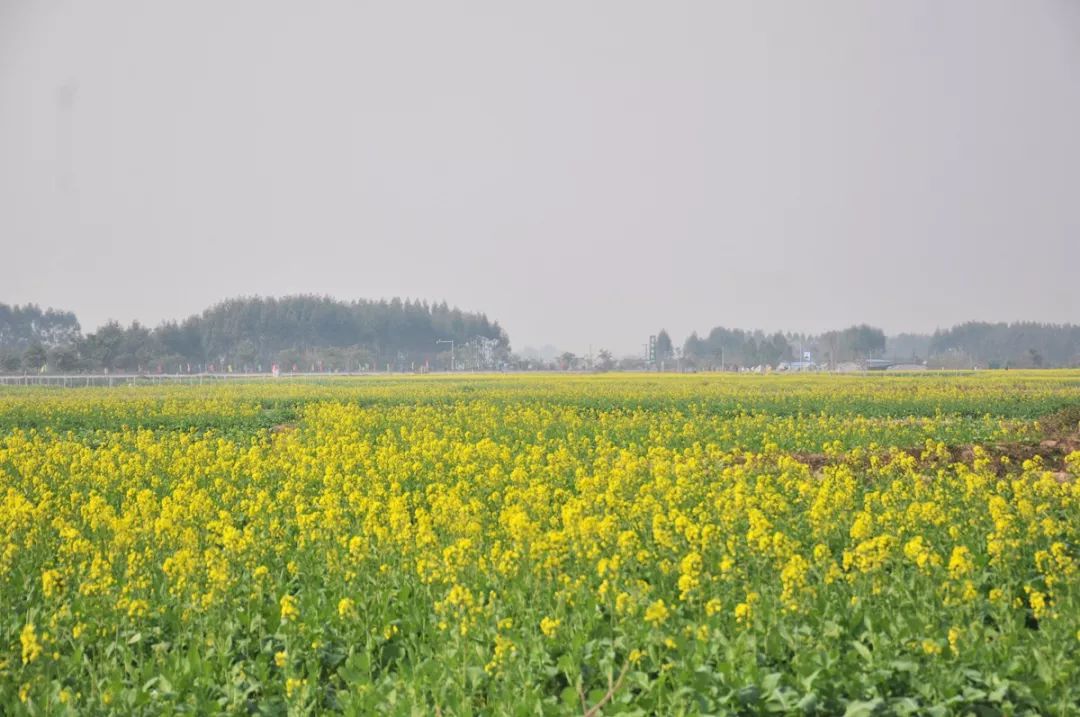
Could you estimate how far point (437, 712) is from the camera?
17.7 feet

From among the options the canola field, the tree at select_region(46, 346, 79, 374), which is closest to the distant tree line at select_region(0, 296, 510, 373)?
the tree at select_region(46, 346, 79, 374)

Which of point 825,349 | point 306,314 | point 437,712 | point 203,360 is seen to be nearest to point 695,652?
point 437,712

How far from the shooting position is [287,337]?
16525cm

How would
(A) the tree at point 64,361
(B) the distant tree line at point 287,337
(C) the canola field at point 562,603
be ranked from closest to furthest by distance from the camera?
1. (C) the canola field at point 562,603
2. (A) the tree at point 64,361
3. (B) the distant tree line at point 287,337

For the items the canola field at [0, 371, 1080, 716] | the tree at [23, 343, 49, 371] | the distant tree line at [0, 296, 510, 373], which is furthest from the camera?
the distant tree line at [0, 296, 510, 373]

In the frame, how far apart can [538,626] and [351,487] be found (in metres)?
5.17

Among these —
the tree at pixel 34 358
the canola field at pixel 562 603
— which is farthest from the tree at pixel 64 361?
the canola field at pixel 562 603

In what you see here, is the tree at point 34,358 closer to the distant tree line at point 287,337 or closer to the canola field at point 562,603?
the distant tree line at point 287,337

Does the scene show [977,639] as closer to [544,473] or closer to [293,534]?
[293,534]

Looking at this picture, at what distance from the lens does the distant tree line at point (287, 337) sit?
456 ft

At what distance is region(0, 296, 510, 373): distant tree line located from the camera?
456 feet

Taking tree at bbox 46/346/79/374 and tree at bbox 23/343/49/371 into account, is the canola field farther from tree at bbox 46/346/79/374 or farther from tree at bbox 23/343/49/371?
tree at bbox 23/343/49/371

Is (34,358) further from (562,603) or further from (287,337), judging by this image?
(562,603)

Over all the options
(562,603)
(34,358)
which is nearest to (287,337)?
(34,358)
